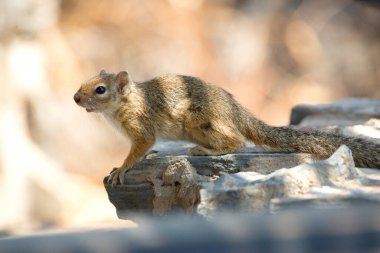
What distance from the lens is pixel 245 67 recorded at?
10836 mm

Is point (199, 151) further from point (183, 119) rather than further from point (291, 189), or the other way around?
point (291, 189)

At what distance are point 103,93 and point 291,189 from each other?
1941 mm

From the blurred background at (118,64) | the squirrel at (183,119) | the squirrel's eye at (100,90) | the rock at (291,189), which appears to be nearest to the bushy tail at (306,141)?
the squirrel at (183,119)

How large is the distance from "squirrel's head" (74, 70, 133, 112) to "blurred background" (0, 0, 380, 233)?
4.99m

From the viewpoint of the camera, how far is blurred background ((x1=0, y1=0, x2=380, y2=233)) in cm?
1005

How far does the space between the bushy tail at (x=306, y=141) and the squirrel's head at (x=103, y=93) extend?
2.60ft

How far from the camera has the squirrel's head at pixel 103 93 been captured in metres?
4.59

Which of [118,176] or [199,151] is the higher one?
[199,151]

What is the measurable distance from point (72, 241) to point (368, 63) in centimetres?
1086

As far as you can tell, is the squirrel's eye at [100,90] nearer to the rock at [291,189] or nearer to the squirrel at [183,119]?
the squirrel at [183,119]

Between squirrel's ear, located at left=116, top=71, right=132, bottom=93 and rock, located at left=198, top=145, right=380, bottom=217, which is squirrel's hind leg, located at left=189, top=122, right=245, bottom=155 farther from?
rock, located at left=198, top=145, right=380, bottom=217

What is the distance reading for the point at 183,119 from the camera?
446cm

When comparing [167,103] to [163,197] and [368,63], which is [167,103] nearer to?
[163,197]

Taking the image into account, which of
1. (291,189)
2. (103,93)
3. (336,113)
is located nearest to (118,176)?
(103,93)
